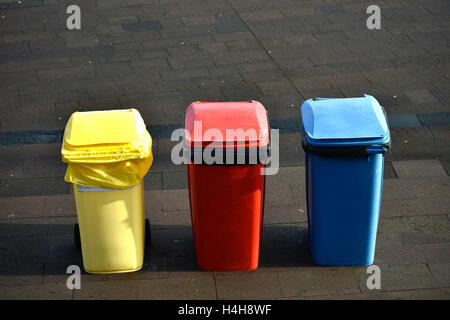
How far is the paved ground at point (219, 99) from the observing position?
5.82 m

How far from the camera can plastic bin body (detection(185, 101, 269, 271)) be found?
543 cm

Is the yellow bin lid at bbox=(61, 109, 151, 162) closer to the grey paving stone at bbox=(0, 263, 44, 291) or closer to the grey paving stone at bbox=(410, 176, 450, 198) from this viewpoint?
the grey paving stone at bbox=(0, 263, 44, 291)

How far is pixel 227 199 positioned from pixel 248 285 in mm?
733

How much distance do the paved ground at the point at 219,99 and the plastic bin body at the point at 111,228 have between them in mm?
142

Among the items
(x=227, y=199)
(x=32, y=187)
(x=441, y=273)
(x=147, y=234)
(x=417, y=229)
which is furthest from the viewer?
(x=32, y=187)

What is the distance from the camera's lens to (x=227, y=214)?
5594mm

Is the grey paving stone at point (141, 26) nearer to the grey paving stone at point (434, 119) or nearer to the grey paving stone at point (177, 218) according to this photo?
the grey paving stone at point (434, 119)

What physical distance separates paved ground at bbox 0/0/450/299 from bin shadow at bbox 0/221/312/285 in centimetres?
2

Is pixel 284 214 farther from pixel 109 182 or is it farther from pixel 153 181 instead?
pixel 109 182

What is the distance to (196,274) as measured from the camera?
19.3ft

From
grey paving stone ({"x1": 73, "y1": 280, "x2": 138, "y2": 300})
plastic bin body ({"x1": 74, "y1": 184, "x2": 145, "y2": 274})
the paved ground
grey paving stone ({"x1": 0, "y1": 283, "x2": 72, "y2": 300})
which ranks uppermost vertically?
plastic bin body ({"x1": 74, "y1": 184, "x2": 145, "y2": 274})

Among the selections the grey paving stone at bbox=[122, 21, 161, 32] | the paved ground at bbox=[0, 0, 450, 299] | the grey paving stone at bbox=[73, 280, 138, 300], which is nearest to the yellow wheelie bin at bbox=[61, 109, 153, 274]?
the grey paving stone at bbox=[73, 280, 138, 300]

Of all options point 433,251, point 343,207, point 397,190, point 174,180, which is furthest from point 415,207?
point 174,180
